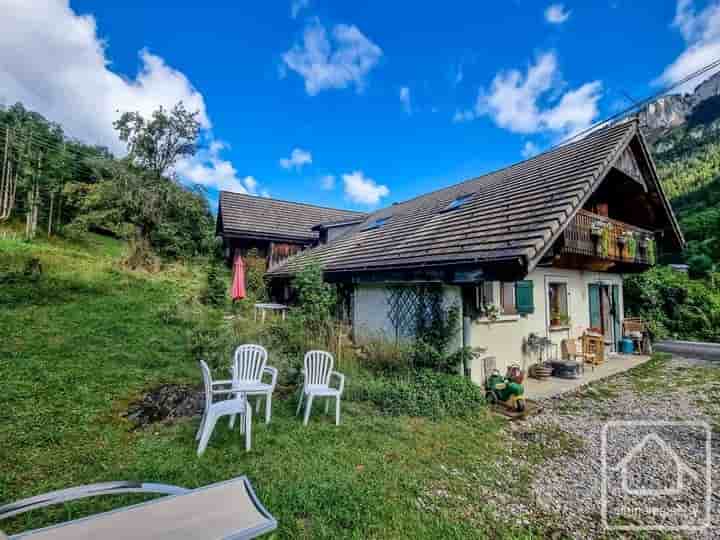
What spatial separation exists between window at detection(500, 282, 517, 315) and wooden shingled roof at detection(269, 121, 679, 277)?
1.53 metres

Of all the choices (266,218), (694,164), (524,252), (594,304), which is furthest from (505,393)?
(694,164)

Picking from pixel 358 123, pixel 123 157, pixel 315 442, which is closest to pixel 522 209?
pixel 315 442

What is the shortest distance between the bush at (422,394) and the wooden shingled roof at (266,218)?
396 inches

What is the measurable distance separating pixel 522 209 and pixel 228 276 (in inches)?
507

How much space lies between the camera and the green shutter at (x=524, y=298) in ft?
24.0

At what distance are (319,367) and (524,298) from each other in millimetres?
5061

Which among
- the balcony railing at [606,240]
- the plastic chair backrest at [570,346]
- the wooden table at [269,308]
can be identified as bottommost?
the plastic chair backrest at [570,346]

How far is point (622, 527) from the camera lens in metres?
2.74

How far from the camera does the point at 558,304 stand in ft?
29.2

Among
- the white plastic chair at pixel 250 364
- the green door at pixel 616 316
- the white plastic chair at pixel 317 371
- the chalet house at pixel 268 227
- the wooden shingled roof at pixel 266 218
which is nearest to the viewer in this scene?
the white plastic chair at pixel 250 364

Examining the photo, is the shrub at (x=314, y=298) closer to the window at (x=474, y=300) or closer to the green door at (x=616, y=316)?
the window at (x=474, y=300)

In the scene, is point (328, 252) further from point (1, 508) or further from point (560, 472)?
point (1, 508)

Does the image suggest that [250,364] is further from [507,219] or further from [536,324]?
[536,324]

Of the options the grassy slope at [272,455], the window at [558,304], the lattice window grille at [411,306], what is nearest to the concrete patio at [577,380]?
the window at [558,304]
